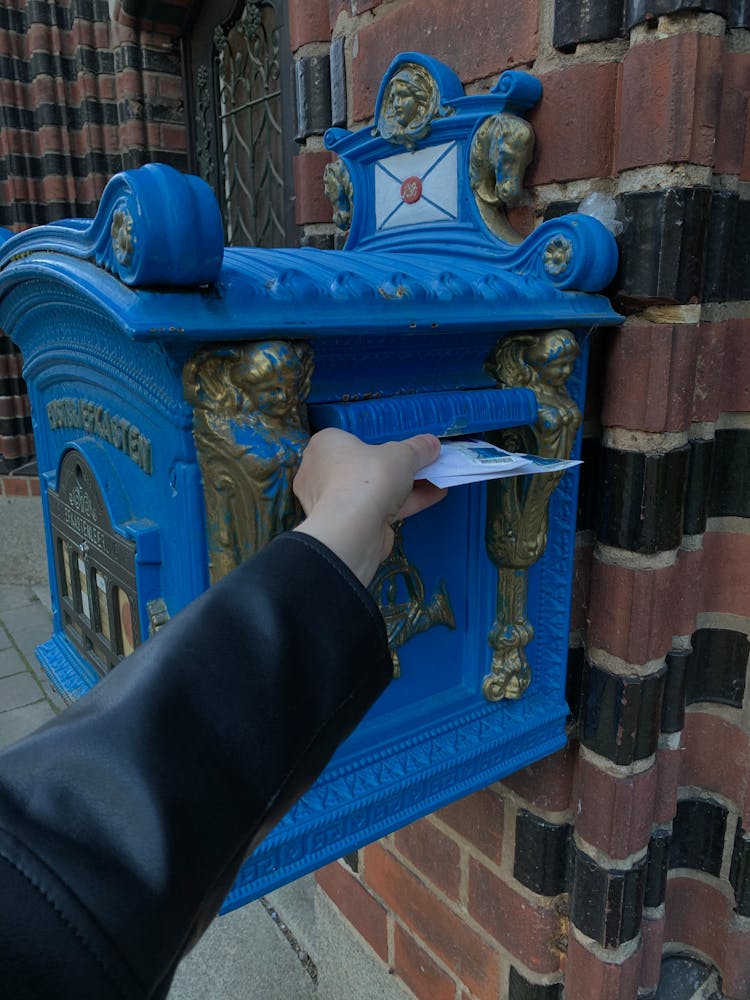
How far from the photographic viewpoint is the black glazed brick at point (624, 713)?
1.06 meters

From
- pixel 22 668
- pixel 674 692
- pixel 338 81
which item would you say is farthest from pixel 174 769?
pixel 22 668

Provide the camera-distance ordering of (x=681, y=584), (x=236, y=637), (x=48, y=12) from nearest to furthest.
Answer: (x=236, y=637)
(x=681, y=584)
(x=48, y=12)

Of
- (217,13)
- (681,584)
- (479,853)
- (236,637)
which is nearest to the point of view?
(236,637)

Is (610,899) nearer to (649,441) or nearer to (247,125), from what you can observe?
(649,441)

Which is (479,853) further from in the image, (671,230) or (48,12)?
(48,12)

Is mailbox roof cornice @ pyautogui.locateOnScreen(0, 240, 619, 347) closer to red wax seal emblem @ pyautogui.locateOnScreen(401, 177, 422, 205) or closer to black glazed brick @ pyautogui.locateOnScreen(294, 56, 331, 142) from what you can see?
red wax seal emblem @ pyautogui.locateOnScreen(401, 177, 422, 205)

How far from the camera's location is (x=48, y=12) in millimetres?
3791

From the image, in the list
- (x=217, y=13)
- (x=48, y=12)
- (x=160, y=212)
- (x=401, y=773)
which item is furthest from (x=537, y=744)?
(x=48, y=12)

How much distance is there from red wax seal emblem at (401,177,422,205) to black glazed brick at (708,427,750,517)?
0.57 m

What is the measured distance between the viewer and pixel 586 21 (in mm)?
917

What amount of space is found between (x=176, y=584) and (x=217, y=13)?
244 cm

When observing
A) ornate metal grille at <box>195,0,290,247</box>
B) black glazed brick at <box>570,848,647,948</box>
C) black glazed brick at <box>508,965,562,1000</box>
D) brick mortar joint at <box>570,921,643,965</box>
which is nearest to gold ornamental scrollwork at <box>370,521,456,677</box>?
black glazed brick at <box>570,848,647,948</box>

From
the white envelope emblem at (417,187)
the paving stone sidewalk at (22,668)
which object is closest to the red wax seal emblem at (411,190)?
the white envelope emblem at (417,187)

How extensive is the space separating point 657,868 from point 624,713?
11.5 inches
